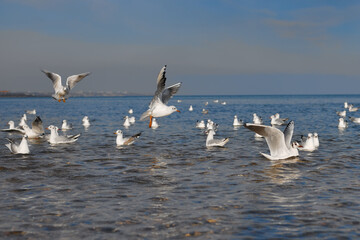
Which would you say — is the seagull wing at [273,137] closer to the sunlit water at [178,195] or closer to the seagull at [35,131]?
the sunlit water at [178,195]

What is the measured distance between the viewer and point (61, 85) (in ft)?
60.3

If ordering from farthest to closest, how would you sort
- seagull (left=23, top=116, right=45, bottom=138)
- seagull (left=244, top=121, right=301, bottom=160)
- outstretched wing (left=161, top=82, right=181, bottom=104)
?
seagull (left=23, top=116, right=45, bottom=138) → outstretched wing (left=161, top=82, right=181, bottom=104) → seagull (left=244, top=121, right=301, bottom=160)

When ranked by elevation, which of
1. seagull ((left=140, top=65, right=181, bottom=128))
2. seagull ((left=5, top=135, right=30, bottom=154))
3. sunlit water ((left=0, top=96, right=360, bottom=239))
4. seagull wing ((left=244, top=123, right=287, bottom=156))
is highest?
seagull ((left=140, top=65, right=181, bottom=128))

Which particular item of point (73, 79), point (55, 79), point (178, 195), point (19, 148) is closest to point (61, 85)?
point (55, 79)

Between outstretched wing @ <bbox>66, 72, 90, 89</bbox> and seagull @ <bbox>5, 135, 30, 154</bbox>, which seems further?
outstretched wing @ <bbox>66, 72, 90, 89</bbox>

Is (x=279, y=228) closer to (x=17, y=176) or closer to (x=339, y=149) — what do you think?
(x=17, y=176)

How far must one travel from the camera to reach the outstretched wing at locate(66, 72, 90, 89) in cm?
1802

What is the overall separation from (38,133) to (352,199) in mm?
15896

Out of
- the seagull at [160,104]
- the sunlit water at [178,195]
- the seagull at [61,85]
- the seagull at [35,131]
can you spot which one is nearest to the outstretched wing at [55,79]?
the seagull at [61,85]

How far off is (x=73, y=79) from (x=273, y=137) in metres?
10.4

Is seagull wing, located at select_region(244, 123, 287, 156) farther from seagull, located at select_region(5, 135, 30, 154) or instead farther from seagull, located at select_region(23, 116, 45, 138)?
seagull, located at select_region(23, 116, 45, 138)

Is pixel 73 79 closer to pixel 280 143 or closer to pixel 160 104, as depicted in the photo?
pixel 160 104

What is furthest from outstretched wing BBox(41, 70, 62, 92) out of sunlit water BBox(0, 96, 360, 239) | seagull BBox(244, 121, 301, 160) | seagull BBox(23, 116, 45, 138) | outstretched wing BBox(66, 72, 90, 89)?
seagull BBox(244, 121, 301, 160)

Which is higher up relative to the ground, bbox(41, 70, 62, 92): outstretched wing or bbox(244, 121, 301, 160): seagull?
bbox(41, 70, 62, 92): outstretched wing
